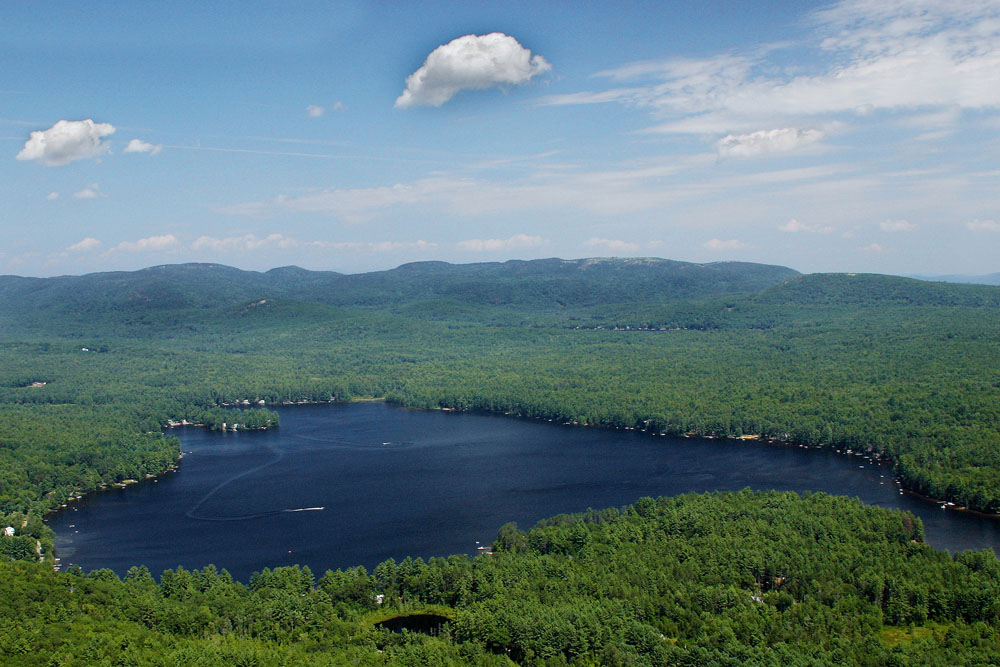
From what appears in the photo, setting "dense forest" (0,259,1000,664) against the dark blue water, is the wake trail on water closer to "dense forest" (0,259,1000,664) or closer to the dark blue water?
the dark blue water

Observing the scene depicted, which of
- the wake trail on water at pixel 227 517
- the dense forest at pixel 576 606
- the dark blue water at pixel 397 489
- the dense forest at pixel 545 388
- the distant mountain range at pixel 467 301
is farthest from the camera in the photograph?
the distant mountain range at pixel 467 301

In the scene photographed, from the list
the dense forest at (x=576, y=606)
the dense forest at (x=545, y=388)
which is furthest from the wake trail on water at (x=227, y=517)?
the dense forest at (x=576, y=606)

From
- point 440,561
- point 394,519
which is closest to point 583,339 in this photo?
point 394,519

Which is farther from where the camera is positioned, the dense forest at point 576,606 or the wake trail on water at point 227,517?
the wake trail on water at point 227,517

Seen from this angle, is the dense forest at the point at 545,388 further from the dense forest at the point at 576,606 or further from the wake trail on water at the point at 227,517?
the wake trail on water at the point at 227,517

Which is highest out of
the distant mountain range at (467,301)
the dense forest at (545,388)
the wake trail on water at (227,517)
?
the distant mountain range at (467,301)

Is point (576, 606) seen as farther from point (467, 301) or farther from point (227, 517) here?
point (467, 301)

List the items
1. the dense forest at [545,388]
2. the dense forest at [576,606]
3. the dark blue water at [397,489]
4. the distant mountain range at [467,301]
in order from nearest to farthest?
the dense forest at [576,606] → the dense forest at [545,388] → the dark blue water at [397,489] → the distant mountain range at [467,301]

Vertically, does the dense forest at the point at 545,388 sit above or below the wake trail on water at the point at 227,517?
above
